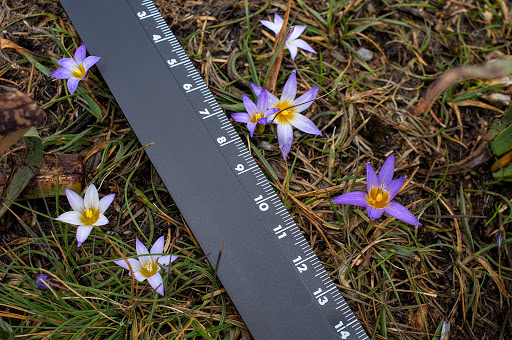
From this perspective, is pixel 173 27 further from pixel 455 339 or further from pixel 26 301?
pixel 455 339

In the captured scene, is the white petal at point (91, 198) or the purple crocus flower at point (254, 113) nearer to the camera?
the white petal at point (91, 198)

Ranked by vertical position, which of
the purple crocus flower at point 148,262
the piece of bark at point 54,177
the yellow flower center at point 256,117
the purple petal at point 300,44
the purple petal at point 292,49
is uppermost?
the purple petal at point 300,44

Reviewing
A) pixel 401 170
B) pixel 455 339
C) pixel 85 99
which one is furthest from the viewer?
pixel 401 170

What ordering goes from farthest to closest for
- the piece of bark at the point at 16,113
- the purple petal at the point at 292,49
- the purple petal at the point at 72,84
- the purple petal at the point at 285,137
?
the purple petal at the point at 292,49 < the purple petal at the point at 285,137 < the purple petal at the point at 72,84 < the piece of bark at the point at 16,113

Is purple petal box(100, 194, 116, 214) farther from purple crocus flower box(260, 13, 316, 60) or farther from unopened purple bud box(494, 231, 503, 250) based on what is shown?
unopened purple bud box(494, 231, 503, 250)

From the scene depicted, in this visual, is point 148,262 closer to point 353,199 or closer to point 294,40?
point 353,199

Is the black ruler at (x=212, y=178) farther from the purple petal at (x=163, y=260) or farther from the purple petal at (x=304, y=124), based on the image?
the purple petal at (x=304, y=124)

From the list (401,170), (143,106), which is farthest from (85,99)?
(401,170)

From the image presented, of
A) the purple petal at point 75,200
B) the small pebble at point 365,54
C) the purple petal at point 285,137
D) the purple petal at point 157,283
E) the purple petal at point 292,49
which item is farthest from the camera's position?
the small pebble at point 365,54

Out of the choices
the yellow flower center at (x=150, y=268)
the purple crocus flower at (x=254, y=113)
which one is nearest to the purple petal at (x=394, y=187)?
the purple crocus flower at (x=254, y=113)
